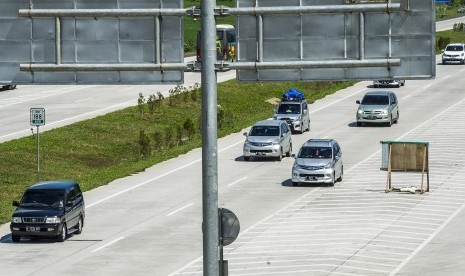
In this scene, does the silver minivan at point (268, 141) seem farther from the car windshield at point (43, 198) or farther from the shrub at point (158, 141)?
the car windshield at point (43, 198)

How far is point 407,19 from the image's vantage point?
23594 millimetres

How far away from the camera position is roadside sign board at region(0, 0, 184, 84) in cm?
2348

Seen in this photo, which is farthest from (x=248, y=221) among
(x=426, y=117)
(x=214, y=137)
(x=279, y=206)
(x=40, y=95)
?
(x=40, y=95)

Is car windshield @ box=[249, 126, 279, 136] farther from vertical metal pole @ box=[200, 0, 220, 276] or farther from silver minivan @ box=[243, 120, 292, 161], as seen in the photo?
vertical metal pole @ box=[200, 0, 220, 276]

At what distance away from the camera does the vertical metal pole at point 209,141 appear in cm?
1906

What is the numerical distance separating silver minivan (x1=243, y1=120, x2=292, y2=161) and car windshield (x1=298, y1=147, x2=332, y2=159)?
653 centimetres

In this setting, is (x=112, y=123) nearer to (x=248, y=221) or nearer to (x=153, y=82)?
(x=248, y=221)

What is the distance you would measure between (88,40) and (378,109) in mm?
54925

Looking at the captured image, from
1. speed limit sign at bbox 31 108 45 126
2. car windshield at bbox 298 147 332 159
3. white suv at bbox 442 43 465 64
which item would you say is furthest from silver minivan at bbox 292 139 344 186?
white suv at bbox 442 43 465 64

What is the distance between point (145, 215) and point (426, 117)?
34.6 meters

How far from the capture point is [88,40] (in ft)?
78.2

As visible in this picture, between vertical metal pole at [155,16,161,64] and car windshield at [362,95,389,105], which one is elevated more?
Answer: vertical metal pole at [155,16,161,64]

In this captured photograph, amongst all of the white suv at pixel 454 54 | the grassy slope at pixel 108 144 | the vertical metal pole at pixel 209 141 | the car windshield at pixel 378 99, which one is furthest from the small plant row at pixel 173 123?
the vertical metal pole at pixel 209 141

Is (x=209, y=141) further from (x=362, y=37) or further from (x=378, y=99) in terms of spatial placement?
(x=378, y=99)
